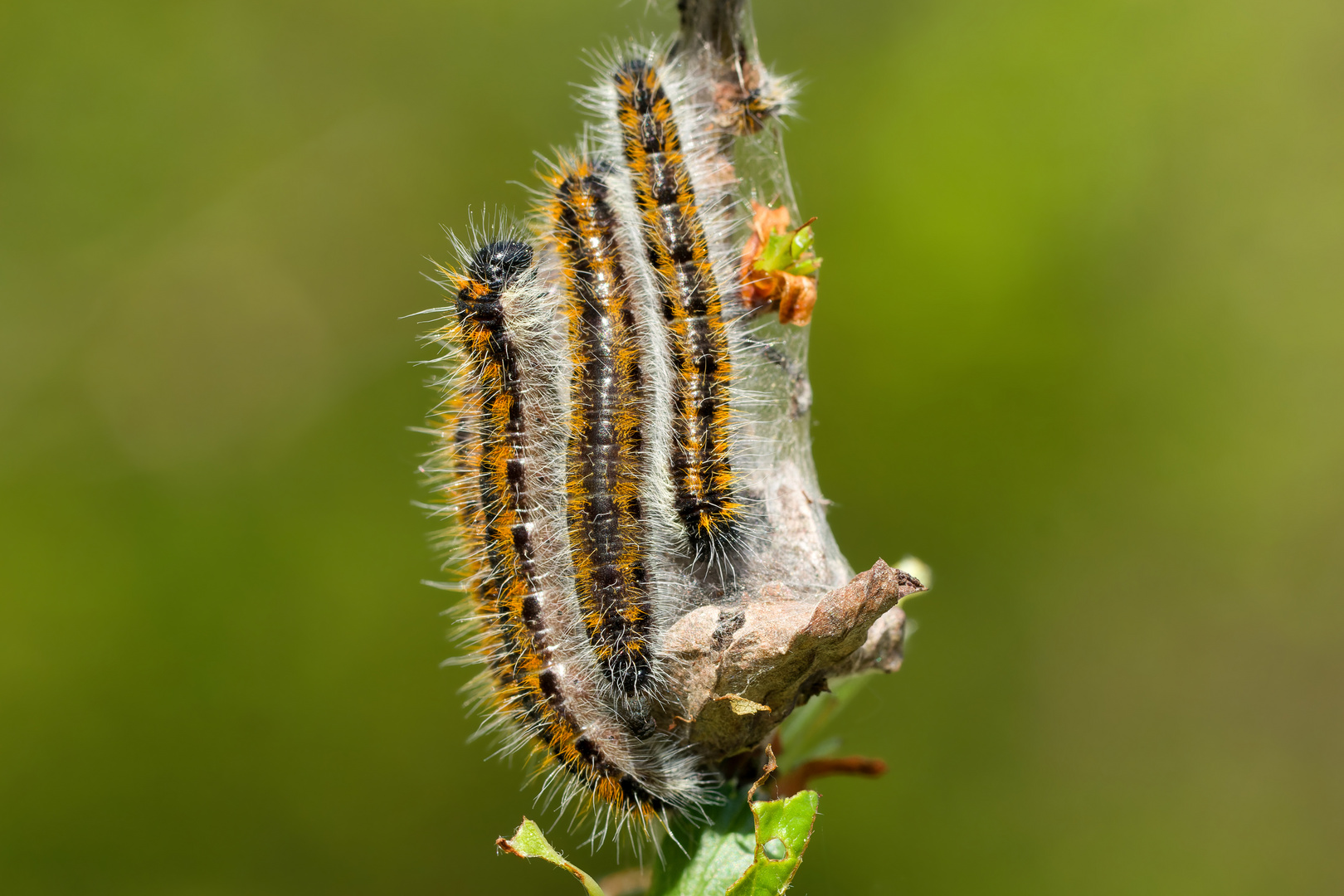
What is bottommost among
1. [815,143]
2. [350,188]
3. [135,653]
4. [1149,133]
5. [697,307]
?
[135,653]

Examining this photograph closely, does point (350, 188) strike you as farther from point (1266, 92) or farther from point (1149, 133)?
point (1266, 92)

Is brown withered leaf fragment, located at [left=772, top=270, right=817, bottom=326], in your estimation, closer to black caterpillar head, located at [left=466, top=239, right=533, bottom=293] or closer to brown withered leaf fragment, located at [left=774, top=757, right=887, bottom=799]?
black caterpillar head, located at [left=466, top=239, right=533, bottom=293]

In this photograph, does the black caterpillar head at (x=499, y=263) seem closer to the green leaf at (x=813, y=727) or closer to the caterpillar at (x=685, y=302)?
the caterpillar at (x=685, y=302)

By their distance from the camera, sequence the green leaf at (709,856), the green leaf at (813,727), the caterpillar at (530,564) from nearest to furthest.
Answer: the green leaf at (709,856), the caterpillar at (530,564), the green leaf at (813,727)

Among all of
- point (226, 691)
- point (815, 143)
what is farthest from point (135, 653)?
point (815, 143)

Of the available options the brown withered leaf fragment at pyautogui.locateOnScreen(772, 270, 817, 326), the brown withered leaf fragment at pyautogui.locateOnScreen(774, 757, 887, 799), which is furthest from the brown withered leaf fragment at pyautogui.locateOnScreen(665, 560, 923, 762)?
the brown withered leaf fragment at pyautogui.locateOnScreen(772, 270, 817, 326)

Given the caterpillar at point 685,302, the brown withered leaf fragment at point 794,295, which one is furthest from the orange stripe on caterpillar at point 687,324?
the brown withered leaf fragment at point 794,295
